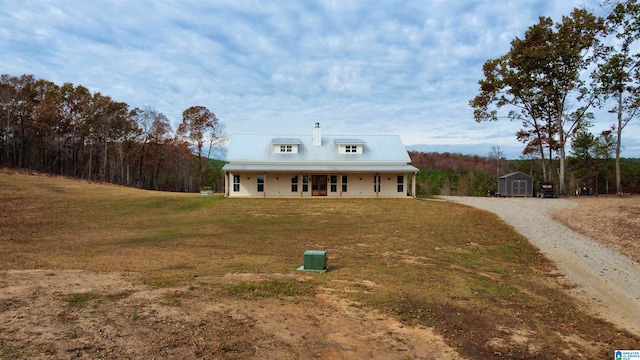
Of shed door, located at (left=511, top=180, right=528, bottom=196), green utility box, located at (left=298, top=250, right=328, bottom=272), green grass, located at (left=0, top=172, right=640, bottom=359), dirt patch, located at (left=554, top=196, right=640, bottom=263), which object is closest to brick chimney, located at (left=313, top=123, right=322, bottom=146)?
green grass, located at (left=0, top=172, right=640, bottom=359)

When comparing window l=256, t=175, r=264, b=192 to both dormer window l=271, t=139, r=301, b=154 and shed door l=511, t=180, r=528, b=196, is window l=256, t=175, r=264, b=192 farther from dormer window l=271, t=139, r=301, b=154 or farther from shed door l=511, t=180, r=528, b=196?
shed door l=511, t=180, r=528, b=196

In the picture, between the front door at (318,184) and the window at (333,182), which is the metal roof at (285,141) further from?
the window at (333,182)

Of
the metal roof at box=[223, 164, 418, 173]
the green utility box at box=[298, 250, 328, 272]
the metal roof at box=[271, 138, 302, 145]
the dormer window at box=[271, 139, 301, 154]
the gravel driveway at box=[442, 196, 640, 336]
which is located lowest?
the gravel driveway at box=[442, 196, 640, 336]

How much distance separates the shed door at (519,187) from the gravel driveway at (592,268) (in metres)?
13.8

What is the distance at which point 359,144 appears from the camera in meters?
35.1

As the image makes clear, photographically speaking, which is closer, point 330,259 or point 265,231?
point 330,259

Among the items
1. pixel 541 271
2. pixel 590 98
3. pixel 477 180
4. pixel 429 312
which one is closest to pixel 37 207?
pixel 429 312

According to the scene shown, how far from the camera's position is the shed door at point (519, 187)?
33.9 metres

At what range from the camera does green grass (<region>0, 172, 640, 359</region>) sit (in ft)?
24.2

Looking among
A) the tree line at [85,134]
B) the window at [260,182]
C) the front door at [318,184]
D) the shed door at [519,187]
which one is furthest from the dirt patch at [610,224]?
the tree line at [85,134]

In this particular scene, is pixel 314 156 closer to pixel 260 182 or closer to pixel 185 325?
pixel 260 182

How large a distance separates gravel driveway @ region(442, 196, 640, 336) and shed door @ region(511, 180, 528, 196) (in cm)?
1378

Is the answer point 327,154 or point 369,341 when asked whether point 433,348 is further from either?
point 327,154

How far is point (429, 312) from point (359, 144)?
92.7 feet
